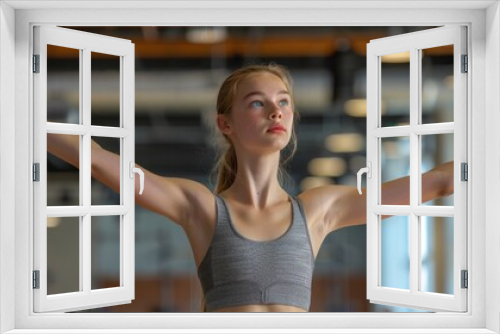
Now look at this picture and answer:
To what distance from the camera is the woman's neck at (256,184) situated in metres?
4.45

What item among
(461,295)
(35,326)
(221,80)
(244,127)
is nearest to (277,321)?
(461,295)

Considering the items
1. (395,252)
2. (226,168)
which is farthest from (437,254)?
(226,168)

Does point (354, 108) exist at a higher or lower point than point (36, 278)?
higher

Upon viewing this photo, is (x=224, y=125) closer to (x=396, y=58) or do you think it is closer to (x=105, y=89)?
(x=105, y=89)

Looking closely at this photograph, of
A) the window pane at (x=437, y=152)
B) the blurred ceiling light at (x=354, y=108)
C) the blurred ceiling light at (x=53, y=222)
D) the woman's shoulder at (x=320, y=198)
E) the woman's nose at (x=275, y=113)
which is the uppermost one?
the blurred ceiling light at (x=354, y=108)

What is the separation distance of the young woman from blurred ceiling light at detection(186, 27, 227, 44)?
326 mm

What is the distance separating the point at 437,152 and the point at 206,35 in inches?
71.8

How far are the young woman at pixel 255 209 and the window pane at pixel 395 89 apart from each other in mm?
403

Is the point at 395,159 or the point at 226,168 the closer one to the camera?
the point at 395,159

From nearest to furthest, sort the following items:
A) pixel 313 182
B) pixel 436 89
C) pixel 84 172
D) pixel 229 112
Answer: pixel 84 172 < pixel 436 89 < pixel 229 112 < pixel 313 182

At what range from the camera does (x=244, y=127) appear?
4430 mm

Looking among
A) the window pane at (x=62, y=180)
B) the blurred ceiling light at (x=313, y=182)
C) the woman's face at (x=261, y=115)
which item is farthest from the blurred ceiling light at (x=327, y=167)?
the window pane at (x=62, y=180)

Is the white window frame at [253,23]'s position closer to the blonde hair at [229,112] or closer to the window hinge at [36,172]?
the window hinge at [36,172]

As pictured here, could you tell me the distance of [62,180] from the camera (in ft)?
12.6
